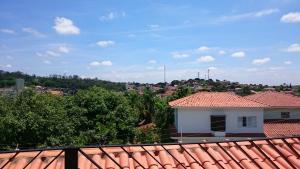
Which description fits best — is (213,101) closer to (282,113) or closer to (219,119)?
(219,119)

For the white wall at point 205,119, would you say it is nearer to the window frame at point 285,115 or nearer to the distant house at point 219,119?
the distant house at point 219,119

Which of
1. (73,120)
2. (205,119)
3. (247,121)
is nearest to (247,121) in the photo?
(247,121)

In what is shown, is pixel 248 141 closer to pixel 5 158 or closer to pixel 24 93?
pixel 5 158

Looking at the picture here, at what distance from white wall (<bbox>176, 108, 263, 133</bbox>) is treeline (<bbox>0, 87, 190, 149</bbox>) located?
259 centimetres

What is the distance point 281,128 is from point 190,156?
27.2 m

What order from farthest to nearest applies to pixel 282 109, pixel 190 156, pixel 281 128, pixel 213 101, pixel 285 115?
pixel 285 115 → pixel 282 109 → pixel 281 128 → pixel 213 101 → pixel 190 156

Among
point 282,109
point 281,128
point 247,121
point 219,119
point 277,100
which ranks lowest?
point 281,128

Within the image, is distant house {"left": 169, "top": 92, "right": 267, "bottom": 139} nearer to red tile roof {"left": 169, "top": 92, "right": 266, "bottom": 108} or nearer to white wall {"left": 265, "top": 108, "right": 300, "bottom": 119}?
red tile roof {"left": 169, "top": 92, "right": 266, "bottom": 108}

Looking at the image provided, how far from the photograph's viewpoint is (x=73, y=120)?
25.1m

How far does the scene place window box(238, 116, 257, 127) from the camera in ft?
95.0

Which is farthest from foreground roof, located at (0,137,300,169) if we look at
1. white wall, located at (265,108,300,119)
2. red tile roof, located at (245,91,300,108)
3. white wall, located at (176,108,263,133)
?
white wall, located at (265,108,300,119)

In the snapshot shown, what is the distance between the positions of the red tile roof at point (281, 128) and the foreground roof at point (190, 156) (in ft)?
76.0

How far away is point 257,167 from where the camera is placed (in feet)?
17.4

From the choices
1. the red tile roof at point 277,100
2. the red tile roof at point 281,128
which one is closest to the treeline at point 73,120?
the red tile roof at point 281,128
